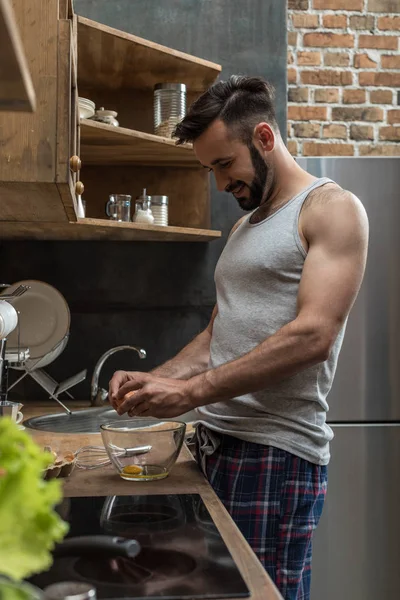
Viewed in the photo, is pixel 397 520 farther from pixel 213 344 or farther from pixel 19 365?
pixel 19 365

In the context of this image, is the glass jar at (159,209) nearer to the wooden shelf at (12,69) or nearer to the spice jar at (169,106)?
the spice jar at (169,106)

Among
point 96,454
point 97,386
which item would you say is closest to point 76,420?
point 97,386

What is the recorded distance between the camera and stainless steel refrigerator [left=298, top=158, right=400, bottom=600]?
Result: 100 inches

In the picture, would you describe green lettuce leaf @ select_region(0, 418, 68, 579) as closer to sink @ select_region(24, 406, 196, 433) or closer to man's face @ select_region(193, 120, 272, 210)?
man's face @ select_region(193, 120, 272, 210)

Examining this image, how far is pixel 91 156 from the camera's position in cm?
261

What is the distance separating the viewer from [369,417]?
8.52 feet

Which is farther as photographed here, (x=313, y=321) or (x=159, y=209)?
(x=159, y=209)

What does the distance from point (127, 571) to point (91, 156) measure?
193 centimetres

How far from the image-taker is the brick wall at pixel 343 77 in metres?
3.24

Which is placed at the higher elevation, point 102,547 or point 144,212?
point 144,212

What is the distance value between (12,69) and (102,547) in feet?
1.94

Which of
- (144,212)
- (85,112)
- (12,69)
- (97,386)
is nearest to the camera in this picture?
(12,69)

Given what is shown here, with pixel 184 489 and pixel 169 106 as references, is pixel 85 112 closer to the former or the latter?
pixel 169 106

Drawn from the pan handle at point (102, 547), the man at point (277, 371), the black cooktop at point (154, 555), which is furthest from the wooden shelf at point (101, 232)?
the pan handle at point (102, 547)
